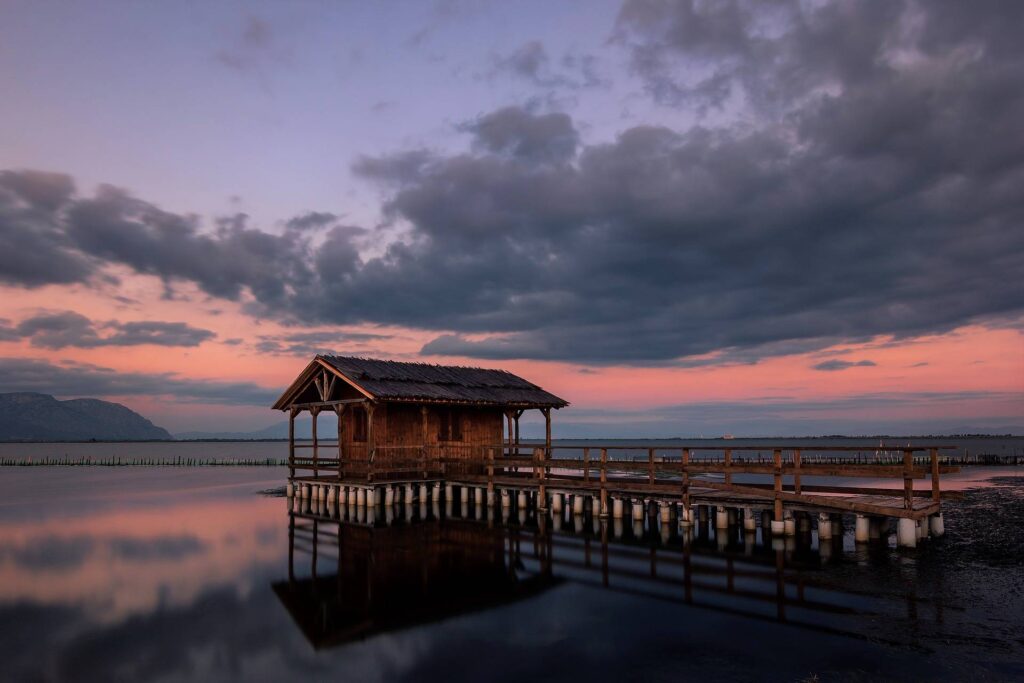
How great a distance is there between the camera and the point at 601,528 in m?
22.7

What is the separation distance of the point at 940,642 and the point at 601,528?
517 inches

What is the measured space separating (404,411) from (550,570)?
599 inches

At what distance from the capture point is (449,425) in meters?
31.8

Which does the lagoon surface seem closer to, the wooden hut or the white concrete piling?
the white concrete piling

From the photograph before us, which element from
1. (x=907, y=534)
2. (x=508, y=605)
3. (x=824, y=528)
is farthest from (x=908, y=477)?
(x=508, y=605)

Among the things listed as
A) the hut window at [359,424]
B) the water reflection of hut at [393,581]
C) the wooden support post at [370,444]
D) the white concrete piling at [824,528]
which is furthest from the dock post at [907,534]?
the hut window at [359,424]

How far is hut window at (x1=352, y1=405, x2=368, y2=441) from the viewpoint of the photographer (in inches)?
1200

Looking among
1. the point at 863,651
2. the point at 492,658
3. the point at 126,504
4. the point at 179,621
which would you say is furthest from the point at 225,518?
the point at 863,651

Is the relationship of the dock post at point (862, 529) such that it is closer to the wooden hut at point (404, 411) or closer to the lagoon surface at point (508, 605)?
the lagoon surface at point (508, 605)

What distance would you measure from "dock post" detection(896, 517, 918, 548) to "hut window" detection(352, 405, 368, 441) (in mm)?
21582

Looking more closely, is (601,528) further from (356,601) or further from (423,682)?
(423,682)

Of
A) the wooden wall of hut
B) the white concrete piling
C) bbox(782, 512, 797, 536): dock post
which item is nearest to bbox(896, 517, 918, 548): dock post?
the white concrete piling

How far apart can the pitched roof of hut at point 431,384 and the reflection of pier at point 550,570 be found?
5665mm

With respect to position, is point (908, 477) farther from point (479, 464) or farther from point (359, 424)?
point (359, 424)
